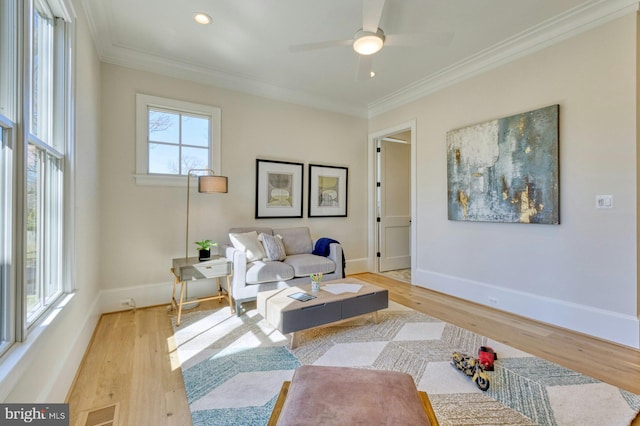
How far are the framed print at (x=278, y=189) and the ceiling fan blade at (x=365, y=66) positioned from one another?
1.79 metres

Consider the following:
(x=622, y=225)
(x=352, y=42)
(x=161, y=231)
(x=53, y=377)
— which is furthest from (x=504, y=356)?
(x=161, y=231)

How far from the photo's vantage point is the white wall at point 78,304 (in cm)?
122

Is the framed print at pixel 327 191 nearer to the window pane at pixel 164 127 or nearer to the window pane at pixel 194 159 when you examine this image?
the window pane at pixel 194 159

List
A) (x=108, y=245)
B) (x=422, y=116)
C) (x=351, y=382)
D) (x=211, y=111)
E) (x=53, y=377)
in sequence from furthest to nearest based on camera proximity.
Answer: (x=422, y=116) → (x=211, y=111) → (x=108, y=245) → (x=53, y=377) → (x=351, y=382)

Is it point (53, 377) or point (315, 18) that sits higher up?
point (315, 18)

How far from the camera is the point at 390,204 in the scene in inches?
208

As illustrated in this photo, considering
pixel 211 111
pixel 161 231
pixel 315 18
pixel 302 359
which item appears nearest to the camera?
pixel 302 359

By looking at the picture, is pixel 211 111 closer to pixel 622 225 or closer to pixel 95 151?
pixel 95 151

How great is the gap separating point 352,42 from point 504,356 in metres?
2.77

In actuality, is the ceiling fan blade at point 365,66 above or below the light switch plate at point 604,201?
above

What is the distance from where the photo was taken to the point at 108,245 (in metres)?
3.17

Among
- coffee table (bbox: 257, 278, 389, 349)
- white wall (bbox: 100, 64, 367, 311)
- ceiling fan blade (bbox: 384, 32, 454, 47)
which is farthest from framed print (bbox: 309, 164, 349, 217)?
ceiling fan blade (bbox: 384, 32, 454, 47)

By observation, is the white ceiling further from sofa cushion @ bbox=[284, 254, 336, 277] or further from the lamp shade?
sofa cushion @ bbox=[284, 254, 336, 277]

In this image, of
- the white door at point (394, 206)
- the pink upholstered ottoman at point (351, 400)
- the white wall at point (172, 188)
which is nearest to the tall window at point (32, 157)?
the pink upholstered ottoman at point (351, 400)
